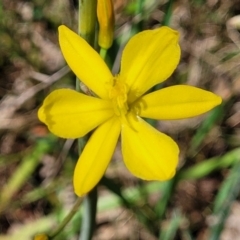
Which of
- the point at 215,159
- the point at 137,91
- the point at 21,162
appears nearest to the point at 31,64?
the point at 21,162

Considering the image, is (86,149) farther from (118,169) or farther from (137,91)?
(118,169)

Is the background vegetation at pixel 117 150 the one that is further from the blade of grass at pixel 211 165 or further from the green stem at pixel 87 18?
the green stem at pixel 87 18

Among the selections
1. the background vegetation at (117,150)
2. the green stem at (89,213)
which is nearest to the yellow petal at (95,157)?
the green stem at (89,213)

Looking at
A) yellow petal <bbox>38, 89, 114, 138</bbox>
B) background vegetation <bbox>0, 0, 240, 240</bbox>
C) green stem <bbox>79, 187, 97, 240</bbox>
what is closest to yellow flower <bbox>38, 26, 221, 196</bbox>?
yellow petal <bbox>38, 89, 114, 138</bbox>

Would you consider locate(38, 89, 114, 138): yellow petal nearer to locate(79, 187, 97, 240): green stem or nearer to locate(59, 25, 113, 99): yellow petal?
locate(59, 25, 113, 99): yellow petal

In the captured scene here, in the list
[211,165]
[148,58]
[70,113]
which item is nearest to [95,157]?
[70,113]

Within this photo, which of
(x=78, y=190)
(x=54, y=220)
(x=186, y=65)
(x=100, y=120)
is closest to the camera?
(x=78, y=190)
